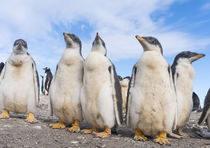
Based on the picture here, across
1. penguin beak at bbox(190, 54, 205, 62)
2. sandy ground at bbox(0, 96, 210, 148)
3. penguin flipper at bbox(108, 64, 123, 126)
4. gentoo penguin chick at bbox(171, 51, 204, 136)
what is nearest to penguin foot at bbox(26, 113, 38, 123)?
sandy ground at bbox(0, 96, 210, 148)

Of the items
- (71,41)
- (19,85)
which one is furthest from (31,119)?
(71,41)

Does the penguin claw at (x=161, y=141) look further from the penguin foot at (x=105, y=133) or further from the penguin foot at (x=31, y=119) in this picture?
the penguin foot at (x=31, y=119)

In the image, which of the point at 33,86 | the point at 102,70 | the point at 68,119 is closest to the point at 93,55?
the point at 102,70

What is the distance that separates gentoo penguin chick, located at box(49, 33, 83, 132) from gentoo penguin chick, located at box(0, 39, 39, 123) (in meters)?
0.90

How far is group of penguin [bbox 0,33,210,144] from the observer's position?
15.8ft

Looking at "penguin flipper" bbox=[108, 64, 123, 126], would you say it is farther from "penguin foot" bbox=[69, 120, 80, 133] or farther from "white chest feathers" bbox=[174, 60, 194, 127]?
"white chest feathers" bbox=[174, 60, 194, 127]

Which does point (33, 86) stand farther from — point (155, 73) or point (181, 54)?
point (181, 54)

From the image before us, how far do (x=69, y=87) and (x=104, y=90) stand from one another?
94cm

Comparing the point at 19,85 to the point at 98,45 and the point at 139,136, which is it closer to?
the point at 98,45

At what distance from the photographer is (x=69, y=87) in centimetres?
562

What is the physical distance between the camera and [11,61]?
6410 mm

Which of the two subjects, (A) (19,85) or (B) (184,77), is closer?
(B) (184,77)

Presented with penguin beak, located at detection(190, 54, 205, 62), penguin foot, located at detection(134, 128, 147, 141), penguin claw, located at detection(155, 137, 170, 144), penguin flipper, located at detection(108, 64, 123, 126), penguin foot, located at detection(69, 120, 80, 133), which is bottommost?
penguin claw, located at detection(155, 137, 170, 144)

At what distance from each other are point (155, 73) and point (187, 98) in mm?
1686
